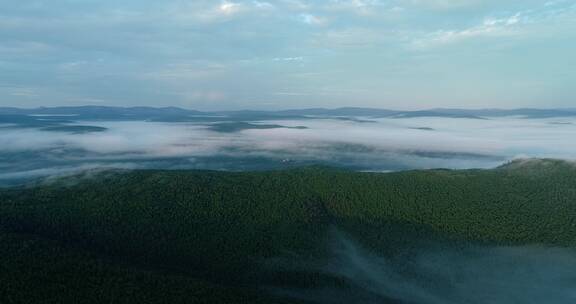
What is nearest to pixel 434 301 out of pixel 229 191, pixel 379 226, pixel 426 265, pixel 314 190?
pixel 426 265

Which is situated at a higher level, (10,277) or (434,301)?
(10,277)

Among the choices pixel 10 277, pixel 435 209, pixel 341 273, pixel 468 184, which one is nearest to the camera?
pixel 10 277

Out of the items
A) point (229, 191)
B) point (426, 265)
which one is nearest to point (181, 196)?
point (229, 191)

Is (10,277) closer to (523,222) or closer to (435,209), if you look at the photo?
(435,209)

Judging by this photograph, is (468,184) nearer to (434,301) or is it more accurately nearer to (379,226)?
(379,226)

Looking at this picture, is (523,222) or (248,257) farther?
(523,222)

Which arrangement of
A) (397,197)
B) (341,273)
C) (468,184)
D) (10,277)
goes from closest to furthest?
(10,277) < (341,273) < (397,197) < (468,184)
